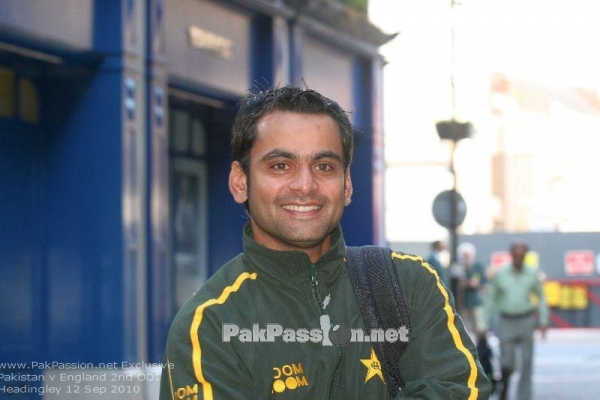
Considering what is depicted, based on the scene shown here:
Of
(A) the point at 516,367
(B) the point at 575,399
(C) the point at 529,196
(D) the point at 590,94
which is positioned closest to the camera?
(A) the point at 516,367

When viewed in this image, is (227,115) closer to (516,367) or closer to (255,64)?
(255,64)

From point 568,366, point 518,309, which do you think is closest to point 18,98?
point 518,309

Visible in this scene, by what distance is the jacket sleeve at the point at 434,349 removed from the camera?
2824mm

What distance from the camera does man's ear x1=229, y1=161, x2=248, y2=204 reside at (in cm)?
310

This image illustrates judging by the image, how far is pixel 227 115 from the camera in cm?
1224

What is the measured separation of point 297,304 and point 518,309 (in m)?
10.2

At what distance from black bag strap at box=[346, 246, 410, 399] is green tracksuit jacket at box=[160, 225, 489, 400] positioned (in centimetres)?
2

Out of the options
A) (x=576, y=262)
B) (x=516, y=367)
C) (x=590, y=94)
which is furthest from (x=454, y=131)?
(x=590, y=94)

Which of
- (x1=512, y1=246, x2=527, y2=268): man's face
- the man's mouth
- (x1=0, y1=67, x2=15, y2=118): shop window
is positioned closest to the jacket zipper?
the man's mouth

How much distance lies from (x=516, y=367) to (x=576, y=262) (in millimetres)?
18022

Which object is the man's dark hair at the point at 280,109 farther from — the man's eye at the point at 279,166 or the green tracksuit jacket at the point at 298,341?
the green tracksuit jacket at the point at 298,341

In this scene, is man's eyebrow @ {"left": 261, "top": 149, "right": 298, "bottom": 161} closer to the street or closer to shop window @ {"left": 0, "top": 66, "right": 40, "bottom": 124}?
shop window @ {"left": 0, "top": 66, "right": 40, "bottom": 124}

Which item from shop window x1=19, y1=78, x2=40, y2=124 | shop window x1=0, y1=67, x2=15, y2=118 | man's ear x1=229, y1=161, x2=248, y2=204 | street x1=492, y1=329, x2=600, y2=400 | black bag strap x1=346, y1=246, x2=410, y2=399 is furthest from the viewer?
A: street x1=492, y1=329, x2=600, y2=400

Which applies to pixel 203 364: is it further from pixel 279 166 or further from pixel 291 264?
pixel 279 166
